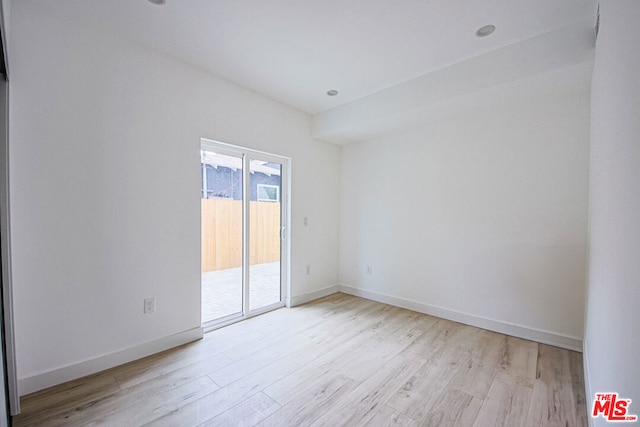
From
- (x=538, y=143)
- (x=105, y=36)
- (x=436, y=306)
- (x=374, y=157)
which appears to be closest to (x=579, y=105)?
(x=538, y=143)

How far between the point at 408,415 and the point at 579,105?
9.93 ft

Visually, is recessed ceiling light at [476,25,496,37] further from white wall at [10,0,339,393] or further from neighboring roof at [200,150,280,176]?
neighboring roof at [200,150,280,176]

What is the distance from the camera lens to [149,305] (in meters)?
2.41

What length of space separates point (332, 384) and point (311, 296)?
1.96 m

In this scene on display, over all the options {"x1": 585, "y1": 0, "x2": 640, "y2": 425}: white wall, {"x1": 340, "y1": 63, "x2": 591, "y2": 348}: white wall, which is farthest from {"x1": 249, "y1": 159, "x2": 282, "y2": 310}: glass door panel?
{"x1": 585, "y1": 0, "x2": 640, "y2": 425}: white wall

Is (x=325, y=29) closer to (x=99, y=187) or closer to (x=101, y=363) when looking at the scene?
(x=99, y=187)

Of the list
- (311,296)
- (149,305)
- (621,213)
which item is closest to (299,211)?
(311,296)

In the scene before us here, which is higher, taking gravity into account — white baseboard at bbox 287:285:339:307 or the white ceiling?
the white ceiling

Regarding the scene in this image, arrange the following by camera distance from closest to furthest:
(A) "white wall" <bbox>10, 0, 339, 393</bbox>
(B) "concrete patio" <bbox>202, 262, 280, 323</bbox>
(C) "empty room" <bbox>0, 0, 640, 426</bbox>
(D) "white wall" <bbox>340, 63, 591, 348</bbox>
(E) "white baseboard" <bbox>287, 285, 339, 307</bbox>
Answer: (C) "empty room" <bbox>0, 0, 640, 426</bbox> < (A) "white wall" <bbox>10, 0, 339, 393</bbox> < (D) "white wall" <bbox>340, 63, 591, 348</bbox> < (B) "concrete patio" <bbox>202, 262, 280, 323</bbox> < (E) "white baseboard" <bbox>287, 285, 339, 307</bbox>

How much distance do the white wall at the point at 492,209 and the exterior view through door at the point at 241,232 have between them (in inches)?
53.8

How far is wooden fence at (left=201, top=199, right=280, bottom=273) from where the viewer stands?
2959 mm

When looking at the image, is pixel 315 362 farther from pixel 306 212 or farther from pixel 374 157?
pixel 374 157

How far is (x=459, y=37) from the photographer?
220 cm

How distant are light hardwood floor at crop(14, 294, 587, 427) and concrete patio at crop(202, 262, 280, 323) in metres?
0.35
